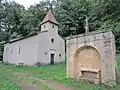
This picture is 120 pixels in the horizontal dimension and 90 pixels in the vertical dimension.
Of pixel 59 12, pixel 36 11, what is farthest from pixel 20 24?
pixel 59 12

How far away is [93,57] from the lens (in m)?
9.27

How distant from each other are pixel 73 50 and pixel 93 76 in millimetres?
2300

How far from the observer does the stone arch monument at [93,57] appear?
324 inches

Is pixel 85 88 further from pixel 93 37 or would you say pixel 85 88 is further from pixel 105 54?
pixel 93 37

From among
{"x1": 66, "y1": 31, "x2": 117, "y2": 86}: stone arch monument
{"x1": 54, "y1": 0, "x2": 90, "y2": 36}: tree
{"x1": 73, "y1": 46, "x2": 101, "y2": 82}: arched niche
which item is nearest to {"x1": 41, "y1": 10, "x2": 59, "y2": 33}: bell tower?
{"x1": 54, "y1": 0, "x2": 90, "y2": 36}: tree

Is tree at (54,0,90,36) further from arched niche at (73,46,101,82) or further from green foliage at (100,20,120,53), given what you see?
arched niche at (73,46,101,82)

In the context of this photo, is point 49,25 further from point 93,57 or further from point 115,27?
point 93,57

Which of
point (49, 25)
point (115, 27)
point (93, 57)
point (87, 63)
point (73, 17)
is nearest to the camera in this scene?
point (93, 57)

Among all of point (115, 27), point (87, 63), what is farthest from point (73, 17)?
point (87, 63)

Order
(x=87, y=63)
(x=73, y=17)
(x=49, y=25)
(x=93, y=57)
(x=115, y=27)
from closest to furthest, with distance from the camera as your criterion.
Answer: (x=93, y=57)
(x=87, y=63)
(x=115, y=27)
(x=49, y=25)
(x=73, y=17)

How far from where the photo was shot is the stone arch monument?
822cm

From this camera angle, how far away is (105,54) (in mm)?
8422

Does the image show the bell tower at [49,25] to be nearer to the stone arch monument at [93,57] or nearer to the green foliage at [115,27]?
the green foliage at [115,27]

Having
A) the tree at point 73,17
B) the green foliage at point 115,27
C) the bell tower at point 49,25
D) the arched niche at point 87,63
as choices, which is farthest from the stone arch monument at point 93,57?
the tree at point 73,17
